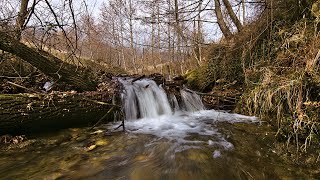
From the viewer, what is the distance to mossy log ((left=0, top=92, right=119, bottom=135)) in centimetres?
457

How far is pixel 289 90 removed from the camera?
345 centimetres

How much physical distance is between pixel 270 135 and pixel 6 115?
441 cm

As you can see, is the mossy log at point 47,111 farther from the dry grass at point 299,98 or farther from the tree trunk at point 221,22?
the tree trunk at point 221,22

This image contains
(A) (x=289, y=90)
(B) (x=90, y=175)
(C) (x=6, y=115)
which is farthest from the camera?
(C) (x=6, y=115)

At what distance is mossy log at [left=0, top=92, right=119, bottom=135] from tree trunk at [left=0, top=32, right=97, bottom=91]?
67 centimetres

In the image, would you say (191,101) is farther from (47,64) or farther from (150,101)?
(47,64)

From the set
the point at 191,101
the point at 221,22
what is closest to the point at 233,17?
the point at 221,22

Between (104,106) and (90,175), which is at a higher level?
(104,106)

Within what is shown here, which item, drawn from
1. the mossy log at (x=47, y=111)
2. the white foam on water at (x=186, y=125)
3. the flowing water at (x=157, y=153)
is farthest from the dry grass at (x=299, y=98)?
the mossy log at (x=47, y=111)

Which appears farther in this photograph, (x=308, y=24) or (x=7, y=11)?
(x=7, y=11)

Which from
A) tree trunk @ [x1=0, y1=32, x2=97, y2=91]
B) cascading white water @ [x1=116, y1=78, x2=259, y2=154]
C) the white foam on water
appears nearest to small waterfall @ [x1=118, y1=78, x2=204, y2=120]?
cascading white water @ [x1=116, y1=78, x2=259, y2=154]

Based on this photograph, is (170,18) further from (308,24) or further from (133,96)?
(308,24)

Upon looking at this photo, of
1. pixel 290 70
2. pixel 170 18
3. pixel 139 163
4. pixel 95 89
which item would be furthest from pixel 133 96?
pixel 290 70

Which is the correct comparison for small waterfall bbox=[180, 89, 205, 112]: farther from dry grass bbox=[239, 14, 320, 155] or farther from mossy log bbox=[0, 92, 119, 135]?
dry grass bbox=[239, 14, 320, 155]
